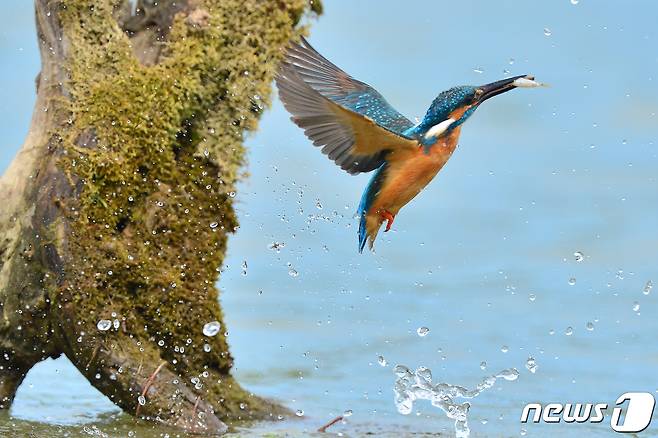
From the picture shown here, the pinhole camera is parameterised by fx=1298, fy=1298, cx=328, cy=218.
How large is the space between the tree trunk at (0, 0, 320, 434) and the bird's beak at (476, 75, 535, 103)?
146 cm

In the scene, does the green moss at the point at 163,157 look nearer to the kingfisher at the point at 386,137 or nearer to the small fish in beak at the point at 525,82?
the kingfisher at the point at 386,137

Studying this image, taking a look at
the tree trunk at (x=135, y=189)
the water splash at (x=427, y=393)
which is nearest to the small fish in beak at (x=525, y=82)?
the tree trunk at (x=135, y=189)

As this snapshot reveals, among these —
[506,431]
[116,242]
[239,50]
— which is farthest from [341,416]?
[239,50]

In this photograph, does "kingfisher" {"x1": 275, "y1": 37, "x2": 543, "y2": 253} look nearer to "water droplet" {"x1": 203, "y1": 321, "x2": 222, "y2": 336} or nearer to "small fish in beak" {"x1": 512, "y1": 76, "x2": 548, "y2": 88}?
"small fish in beak" {"x1": 512, "y1": 76, "x2": 548, "y2": 88}

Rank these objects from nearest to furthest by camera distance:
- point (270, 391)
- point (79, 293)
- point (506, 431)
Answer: point (79, 293) → point (506, 431) → point (270, 391)

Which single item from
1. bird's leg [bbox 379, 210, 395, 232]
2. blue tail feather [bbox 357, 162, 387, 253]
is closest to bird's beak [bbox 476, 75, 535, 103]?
blue tail feather [bbox 357, 162, 387, 253]

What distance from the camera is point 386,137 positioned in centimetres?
571

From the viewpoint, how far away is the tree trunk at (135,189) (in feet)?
21.9

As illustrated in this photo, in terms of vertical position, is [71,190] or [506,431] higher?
[71,190]

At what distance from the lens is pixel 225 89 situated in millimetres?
6898

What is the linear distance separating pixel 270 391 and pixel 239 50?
253 cm

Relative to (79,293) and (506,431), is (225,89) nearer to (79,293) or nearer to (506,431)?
(79,293)

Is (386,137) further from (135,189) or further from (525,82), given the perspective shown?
(135,189)

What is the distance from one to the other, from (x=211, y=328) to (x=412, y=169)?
67.8 inches
